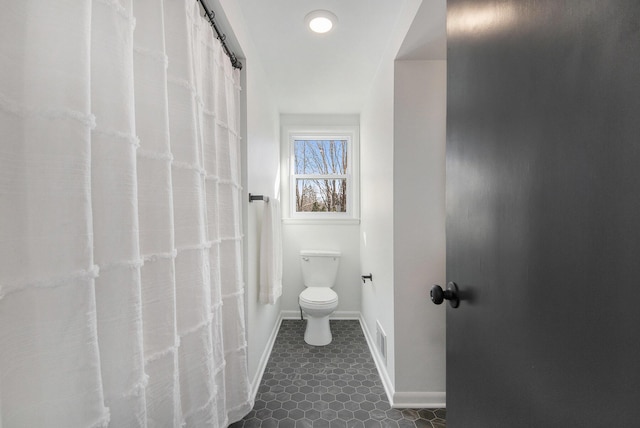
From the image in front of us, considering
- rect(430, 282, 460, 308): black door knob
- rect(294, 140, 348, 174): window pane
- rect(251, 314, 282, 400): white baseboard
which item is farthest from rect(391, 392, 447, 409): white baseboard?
rect(294, 140, 348, 174): window pane

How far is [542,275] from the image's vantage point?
46 centimetres

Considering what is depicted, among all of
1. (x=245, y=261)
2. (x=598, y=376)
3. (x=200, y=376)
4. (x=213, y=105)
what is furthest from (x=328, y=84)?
(x=598, y=376)

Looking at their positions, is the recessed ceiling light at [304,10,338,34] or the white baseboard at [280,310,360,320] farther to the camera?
the white baseboard at [280,310,360,320]

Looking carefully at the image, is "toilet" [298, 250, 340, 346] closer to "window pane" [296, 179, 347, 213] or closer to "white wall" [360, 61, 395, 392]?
"white wall" [360, 61, 395, 392]

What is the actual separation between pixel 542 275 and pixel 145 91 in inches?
39.5

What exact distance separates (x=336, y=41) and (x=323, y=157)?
1524mm

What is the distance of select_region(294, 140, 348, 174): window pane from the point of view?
3271 millimetres

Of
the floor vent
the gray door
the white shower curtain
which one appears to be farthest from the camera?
the floor vent

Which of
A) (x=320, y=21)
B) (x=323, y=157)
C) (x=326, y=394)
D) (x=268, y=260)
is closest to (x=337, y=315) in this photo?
(x=326, y=394)

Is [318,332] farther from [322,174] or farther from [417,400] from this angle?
[322,174]

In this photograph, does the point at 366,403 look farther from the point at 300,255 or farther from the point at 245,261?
the point at 300,255

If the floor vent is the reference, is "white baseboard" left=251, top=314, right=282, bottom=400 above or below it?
below

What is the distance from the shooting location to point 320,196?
10.7 ft

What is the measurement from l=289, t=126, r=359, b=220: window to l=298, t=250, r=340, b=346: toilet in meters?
0.51
